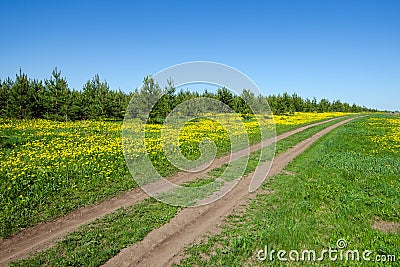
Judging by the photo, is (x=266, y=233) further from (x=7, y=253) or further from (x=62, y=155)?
(x=62, y=155)

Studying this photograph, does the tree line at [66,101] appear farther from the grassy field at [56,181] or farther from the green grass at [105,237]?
the green grass at [105,237]

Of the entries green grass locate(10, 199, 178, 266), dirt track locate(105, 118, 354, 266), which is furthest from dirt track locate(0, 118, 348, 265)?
green grass locate(10, 199, 178, 266)

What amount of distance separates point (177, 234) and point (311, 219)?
379cm

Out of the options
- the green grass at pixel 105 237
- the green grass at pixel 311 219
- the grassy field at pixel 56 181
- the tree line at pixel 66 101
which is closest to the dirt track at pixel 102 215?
the green grass at pixel 105 237

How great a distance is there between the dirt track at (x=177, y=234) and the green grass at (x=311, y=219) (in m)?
0.36

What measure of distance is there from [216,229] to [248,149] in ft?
43.2

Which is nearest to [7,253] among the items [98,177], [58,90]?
[98,177]

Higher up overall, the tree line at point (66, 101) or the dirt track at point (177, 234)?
the tree line at point (66, 101)

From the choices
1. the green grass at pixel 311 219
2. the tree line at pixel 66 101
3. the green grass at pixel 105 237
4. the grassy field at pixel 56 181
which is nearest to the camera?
the green grass at pixel 105 237

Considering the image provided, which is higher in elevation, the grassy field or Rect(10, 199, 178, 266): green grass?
the grassy field

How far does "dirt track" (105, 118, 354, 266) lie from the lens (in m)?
5.37

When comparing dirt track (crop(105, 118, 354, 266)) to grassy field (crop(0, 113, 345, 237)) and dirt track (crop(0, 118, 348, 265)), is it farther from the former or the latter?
grassy field (crop(0, 113, 345, 237))

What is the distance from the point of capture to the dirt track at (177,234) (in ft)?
17.6

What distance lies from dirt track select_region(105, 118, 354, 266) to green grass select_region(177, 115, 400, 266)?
0.36 meters
